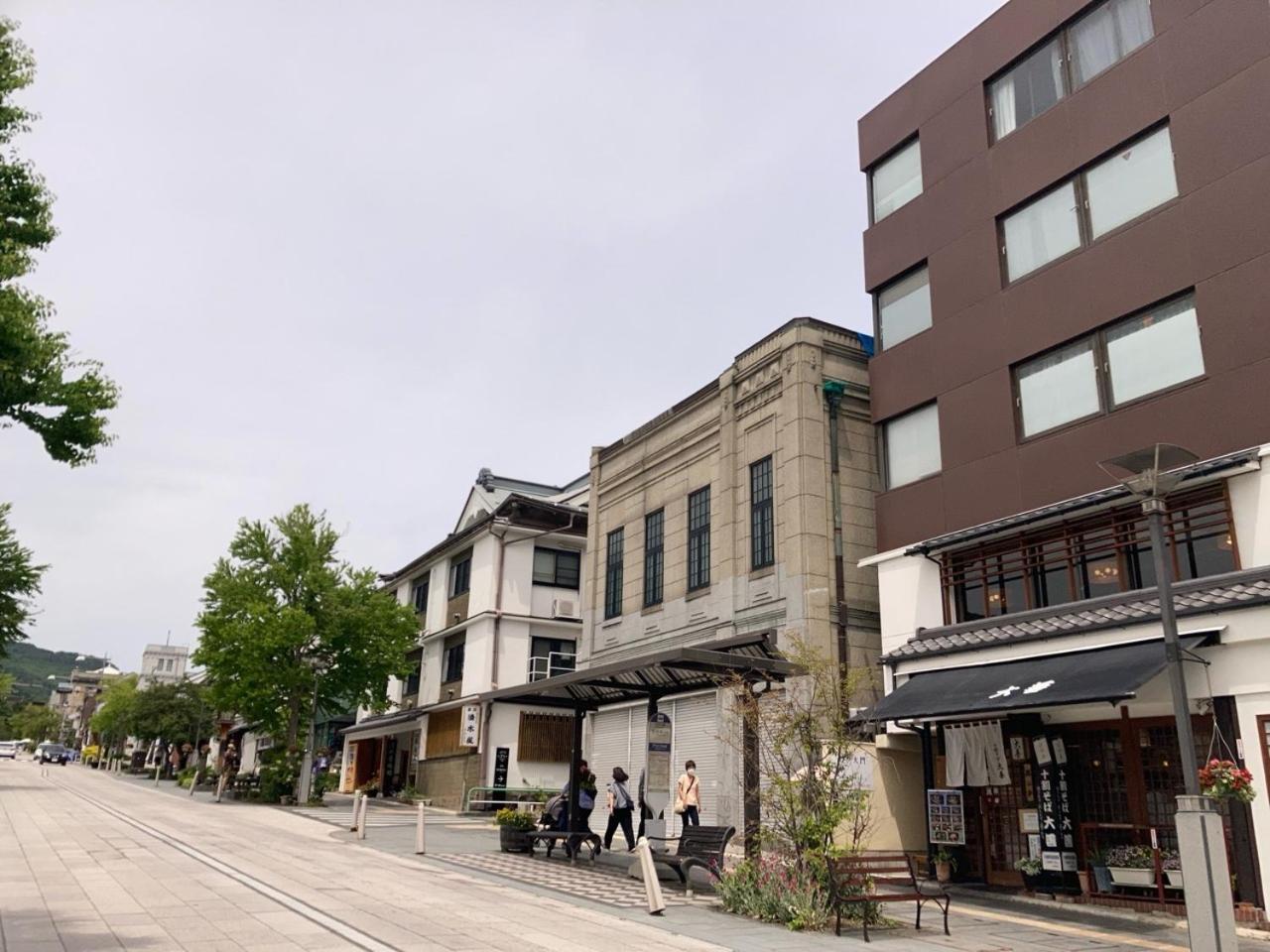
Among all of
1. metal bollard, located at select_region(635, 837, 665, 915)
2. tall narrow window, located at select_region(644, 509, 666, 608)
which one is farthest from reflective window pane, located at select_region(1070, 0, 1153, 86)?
metal bollard, located at select_region(635, 837, 665, 915)

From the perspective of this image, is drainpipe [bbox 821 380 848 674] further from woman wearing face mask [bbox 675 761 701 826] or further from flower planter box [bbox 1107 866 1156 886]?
flower planter box [bbox 1107 866 1156 886]

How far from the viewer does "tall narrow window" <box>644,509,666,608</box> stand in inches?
1040

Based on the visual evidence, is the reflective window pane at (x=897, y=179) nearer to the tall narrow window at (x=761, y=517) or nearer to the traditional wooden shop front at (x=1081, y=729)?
the tall narrow window at (x=761, y=517)

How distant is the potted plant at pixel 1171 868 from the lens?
13.1 m

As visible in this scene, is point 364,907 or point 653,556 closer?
point 364,907

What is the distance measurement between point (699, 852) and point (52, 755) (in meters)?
82.9

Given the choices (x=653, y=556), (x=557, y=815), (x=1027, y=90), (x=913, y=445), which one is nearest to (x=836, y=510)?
(x=913, y=445)

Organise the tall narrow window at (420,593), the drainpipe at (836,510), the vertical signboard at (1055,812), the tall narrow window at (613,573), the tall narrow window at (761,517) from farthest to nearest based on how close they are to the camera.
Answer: the tall narrow window at (420,593), the tall narrow window at (613,573), the tall narrow window at (761,517), the drainpipe at (836,510), the vertical signboard at (1055,812)

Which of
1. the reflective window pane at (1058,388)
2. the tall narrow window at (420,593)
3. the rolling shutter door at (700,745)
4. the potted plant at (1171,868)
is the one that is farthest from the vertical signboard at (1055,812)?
the tall narrow window at (420,593)

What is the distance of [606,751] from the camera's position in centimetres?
2702

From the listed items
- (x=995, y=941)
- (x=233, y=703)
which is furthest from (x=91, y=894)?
(x=233, y=703)

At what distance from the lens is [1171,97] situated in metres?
15.6

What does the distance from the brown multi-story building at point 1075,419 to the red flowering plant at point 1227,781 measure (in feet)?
2.90

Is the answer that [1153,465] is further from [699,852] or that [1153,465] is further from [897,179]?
[897,179]
